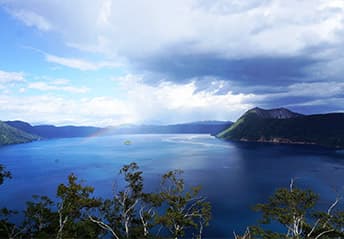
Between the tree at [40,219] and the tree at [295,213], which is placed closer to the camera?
the tree at [295,213]

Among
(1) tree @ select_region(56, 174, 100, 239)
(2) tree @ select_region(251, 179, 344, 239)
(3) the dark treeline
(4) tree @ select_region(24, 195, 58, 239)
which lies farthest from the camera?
(4) tree @ select_region(24, 195, 58, 239)

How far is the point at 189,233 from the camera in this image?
42594 millimetres

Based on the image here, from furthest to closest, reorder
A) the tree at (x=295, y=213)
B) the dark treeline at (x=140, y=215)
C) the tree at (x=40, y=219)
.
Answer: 1. the tree at (x=40, y=219)
2. the tree at (x=295, y=213)
3. the dark treeline at (x=140, y=215)

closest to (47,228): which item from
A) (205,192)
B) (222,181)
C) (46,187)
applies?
(205,192)

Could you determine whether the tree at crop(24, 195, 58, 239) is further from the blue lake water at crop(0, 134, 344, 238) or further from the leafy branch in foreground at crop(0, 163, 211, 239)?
the blue lake water at crop(0, 134, 344, 238)

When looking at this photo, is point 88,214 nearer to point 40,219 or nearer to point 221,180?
point 40,219

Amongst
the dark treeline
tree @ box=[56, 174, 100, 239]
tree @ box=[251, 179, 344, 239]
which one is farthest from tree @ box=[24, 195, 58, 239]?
tree @ box=[251, 179, 344, 239]

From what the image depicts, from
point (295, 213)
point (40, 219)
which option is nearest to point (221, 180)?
point (295, 213)

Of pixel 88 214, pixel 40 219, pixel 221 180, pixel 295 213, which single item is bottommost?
pixel 221 180

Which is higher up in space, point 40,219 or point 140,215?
point 140,215

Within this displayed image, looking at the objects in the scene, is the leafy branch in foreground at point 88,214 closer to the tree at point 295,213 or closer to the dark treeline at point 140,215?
the dark treeline at point 140,215

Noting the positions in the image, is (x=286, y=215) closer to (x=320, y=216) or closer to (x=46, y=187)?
(x=320, y=216)

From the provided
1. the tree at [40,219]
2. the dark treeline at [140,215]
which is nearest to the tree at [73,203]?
the dark treeline at [140,215]

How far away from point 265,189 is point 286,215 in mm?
50577
